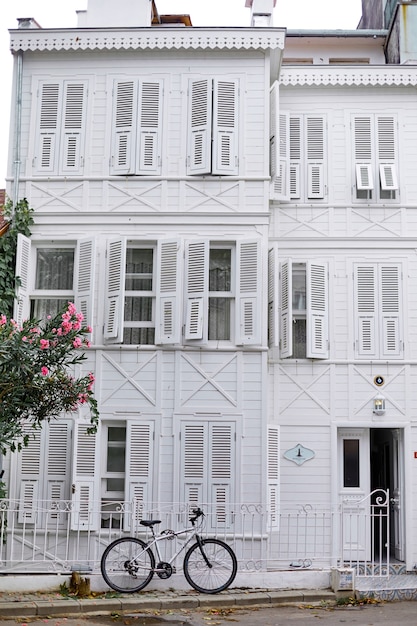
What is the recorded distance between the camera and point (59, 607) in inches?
391

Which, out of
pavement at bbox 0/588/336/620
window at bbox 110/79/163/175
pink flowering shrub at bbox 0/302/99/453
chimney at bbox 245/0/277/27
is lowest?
pavement at bbox 0/588/336/620

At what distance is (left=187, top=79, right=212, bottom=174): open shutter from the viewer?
45.2 feet

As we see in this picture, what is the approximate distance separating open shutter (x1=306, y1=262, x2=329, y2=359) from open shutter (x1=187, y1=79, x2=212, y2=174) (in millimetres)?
2585

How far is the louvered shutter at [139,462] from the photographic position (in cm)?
1285

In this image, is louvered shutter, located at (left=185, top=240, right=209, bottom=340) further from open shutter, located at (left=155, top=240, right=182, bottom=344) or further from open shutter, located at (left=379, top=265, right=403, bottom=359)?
open shutter, located at (left=379, top=265, right=403, bottom=359)

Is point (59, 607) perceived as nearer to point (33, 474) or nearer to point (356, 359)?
point (33, 474)

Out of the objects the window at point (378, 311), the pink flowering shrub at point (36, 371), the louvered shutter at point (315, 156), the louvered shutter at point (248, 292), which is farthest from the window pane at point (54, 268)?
the window at point (378, 311)

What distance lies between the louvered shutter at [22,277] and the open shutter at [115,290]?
1336mm

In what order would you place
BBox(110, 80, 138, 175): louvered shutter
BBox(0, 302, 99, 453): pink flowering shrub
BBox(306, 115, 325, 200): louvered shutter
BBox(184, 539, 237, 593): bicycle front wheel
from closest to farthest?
BBox(0, 302, 99, 453): pink flowering shrub, BBox(184, 539, 237, 593): bicycle front wheel, BBox(110, 80, 138, 175): louvered shutter, BBox(306, 115, 325, 200): louvered shutter

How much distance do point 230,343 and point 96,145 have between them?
406 cm

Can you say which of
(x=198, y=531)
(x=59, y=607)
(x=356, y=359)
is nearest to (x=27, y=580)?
(x=59, y=607)

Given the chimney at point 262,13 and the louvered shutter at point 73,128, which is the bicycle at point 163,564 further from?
the chimney at point 262,13

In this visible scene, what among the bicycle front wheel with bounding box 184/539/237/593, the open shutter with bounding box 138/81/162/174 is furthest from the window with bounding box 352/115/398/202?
the bicycle front wheel with bounding box 184/539/237/593

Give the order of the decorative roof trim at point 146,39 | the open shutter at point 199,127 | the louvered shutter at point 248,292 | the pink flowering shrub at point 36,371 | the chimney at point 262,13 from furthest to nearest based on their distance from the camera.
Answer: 1. the chimney at point 262,13
2. the decorative roof trim at point 146,39
3. the open shutter at point 199,127
4. the louvered shutter at point 248,292
5. the pink flowering shrub at point 36,371
